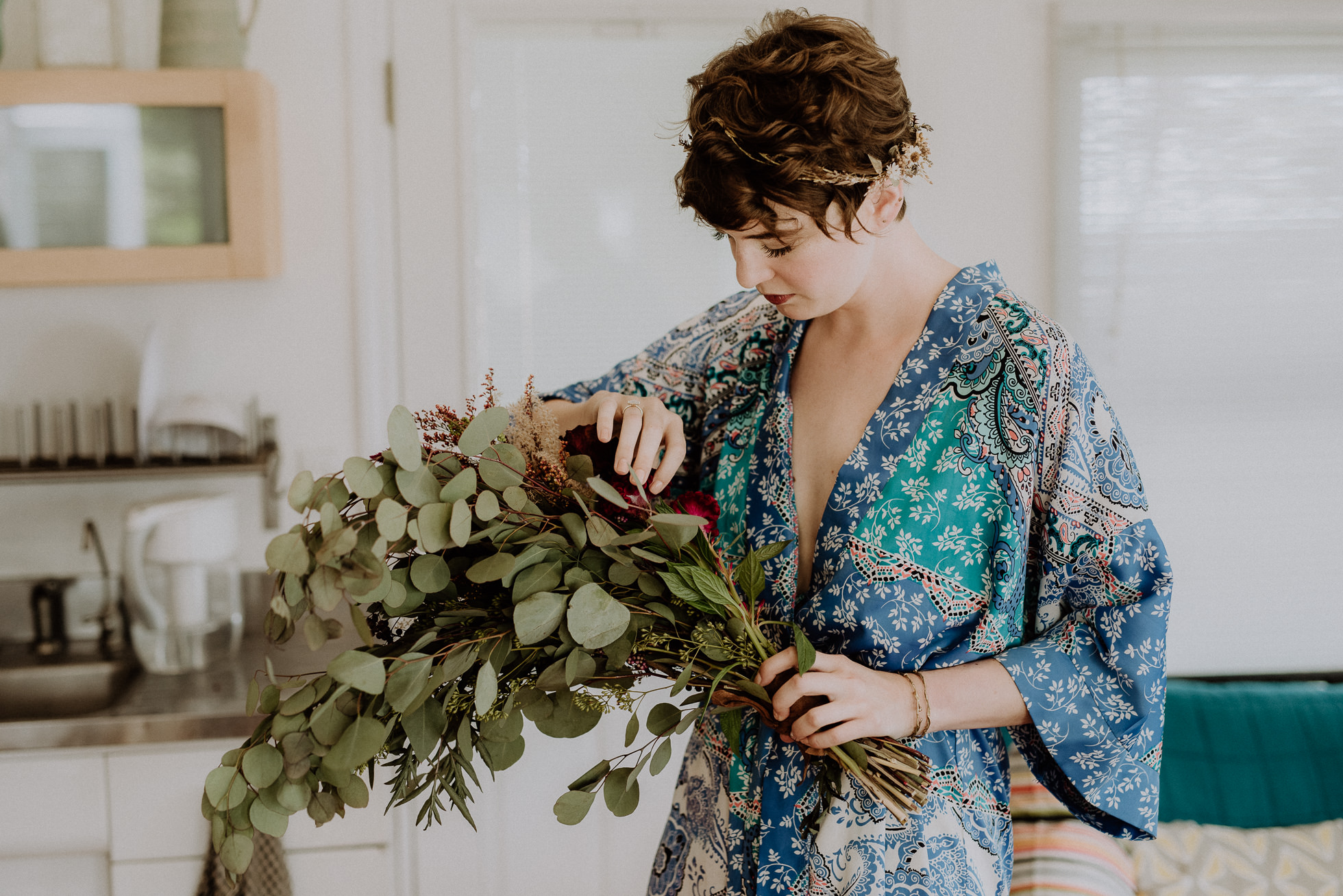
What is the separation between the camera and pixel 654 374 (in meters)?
1.12

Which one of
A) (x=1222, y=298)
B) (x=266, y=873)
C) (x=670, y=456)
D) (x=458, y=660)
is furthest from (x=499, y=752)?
(x=1222, y=298)

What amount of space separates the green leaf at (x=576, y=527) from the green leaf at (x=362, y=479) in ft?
0.49

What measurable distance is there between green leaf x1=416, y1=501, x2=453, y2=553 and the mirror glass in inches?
55.2

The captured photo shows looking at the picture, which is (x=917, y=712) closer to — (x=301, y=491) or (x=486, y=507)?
(x=486, y=507)

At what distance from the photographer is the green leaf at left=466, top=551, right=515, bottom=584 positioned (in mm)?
722

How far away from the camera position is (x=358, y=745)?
0.70m

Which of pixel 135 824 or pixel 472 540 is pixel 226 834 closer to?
pixel 472 540

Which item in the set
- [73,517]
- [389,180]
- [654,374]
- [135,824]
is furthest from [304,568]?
[73,517]

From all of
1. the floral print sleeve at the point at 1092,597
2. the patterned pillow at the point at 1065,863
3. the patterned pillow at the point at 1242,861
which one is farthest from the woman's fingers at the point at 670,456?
the patterned pillow at the point at 1242,861

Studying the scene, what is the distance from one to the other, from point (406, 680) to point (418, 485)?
147 mm

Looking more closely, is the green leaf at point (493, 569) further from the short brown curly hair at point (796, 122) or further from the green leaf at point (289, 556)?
the short brown curly hair at point (796, 122)

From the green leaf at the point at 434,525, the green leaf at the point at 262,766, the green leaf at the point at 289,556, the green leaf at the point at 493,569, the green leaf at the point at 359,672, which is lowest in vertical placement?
the green leaf at the point at 262,766

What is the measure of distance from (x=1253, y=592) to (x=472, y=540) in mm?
2173

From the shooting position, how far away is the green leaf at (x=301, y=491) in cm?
69
